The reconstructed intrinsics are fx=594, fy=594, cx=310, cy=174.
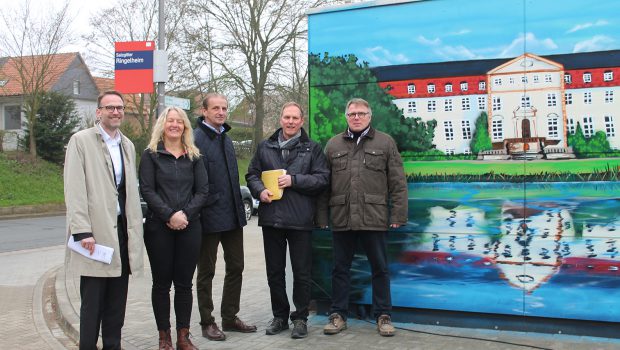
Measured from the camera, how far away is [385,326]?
4.84 meters

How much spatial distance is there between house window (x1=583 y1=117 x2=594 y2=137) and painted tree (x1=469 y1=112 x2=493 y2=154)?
701mm

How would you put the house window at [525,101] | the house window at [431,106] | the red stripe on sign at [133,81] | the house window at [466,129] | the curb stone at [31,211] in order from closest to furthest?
the house window at [525,101] < the house window at [466,129] < the house window at [431,106] < the red stripe on sign at [133,81] < the curb stone at [31,211]

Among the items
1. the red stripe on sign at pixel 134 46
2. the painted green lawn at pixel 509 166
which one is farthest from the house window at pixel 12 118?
the painted green lawn at pixel 509 166

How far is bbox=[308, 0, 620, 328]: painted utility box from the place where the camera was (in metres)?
4.49

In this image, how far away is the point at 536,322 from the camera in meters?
4.76

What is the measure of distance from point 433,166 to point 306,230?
47.4 inches

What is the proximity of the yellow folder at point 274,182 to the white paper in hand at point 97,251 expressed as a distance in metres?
1.41

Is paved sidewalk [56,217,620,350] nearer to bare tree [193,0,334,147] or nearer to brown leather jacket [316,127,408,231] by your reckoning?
brown leather jacket [316,127,408,231]

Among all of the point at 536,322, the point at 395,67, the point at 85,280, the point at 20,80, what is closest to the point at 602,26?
the point at 395,67

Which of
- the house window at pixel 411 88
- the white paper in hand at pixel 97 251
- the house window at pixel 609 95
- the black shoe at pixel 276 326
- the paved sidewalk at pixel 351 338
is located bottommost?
the paved sidewalk at pixel 351 338

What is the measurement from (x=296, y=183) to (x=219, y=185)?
24.8 inches

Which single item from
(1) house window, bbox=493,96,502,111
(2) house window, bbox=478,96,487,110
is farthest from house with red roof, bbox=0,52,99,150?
(1) house window, bbox=493,96,502,111

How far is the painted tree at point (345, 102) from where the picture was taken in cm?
513

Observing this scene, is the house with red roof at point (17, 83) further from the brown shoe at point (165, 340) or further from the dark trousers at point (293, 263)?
the brown shoe at point (165, 340)
